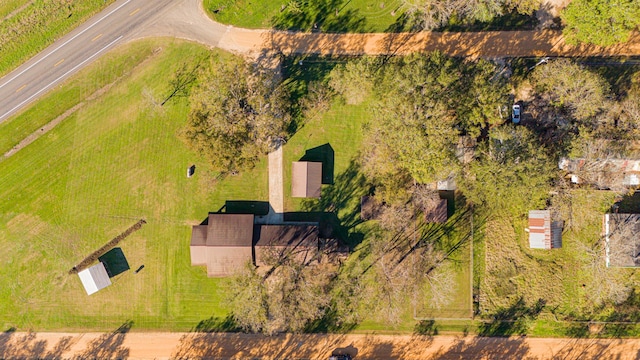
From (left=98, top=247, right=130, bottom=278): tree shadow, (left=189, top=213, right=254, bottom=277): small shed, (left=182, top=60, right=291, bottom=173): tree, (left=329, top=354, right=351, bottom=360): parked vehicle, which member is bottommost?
(left=329, top=354, right=351, bottom=360): parked vehicle

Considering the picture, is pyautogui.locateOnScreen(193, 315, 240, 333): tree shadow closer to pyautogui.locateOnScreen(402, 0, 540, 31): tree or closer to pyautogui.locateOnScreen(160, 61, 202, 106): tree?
pyautogui.locateOnScreen(160, 61, 202, 106): tree

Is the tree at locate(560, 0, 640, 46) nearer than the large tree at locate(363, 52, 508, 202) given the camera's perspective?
No

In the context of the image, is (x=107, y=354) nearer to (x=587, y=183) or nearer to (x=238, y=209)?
(x=238, y=209)

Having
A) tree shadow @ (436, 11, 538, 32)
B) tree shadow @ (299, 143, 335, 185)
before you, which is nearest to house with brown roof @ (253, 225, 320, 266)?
tree shadow @ (299, 143, 335, 185)

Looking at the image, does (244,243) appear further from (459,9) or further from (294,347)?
(459,9)

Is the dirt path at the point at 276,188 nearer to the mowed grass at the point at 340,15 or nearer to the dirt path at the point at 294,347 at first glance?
the dirt path at the point at 294,347

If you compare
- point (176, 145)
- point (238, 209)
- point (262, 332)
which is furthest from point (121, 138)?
point (262, 332)

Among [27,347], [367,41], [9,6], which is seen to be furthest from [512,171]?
[9,6]

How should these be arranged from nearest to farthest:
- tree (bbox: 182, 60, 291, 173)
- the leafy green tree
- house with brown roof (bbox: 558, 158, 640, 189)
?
tree (bbox: 182, 60, 291, 173), the leafy green tree, house with brown roof (bbox: 558, 158, 640, 189)
